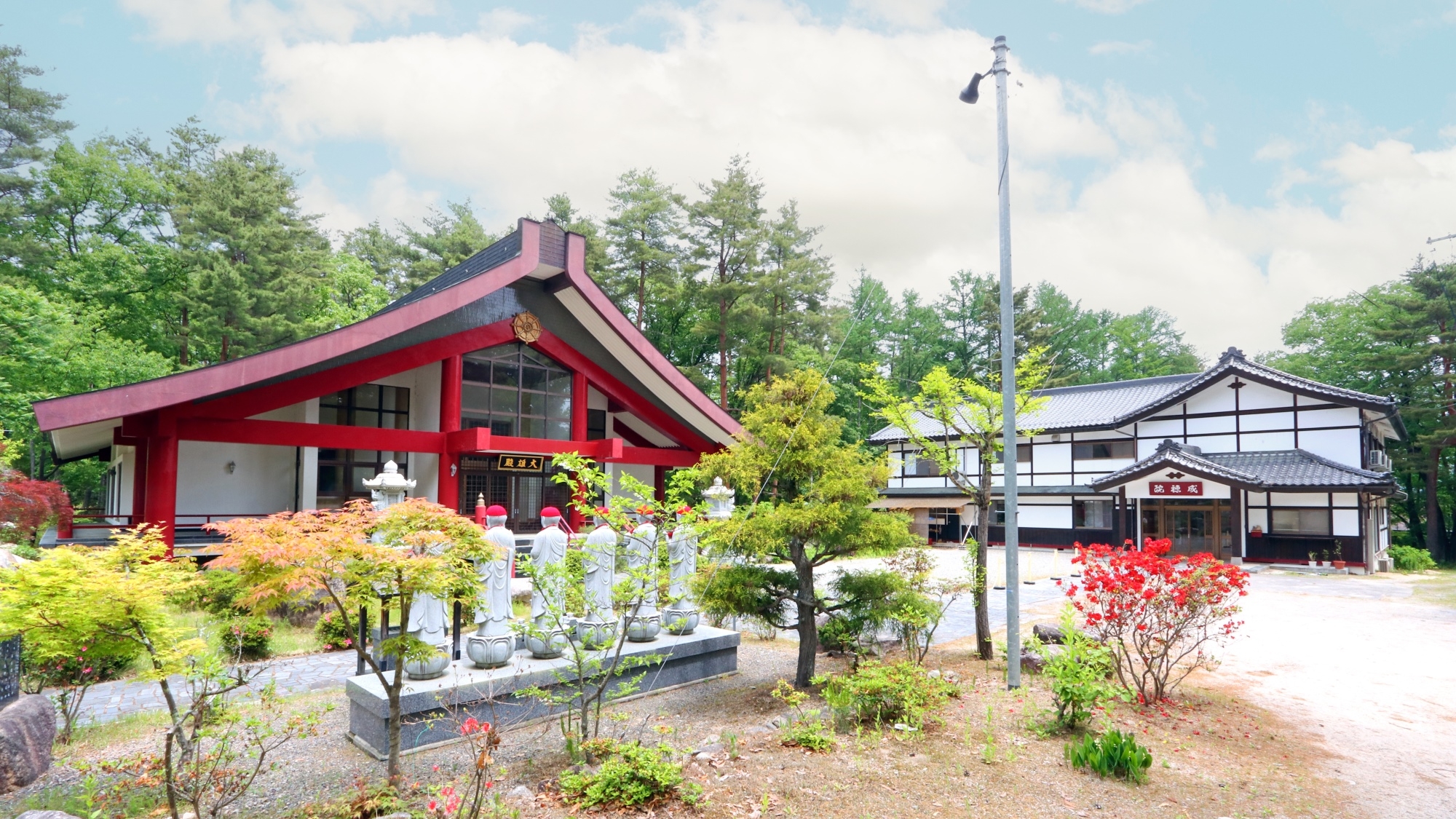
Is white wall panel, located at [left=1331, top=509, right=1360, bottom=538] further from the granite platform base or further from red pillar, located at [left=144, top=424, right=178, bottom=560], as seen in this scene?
red pillar, located at [left=144, top=424, right=178, bottom=560]

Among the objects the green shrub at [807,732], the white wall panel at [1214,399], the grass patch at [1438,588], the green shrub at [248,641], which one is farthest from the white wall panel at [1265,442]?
the green shrub at [248,641]

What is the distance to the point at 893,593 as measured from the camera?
6.71 meters

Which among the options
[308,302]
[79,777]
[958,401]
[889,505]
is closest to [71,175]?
[308,302]

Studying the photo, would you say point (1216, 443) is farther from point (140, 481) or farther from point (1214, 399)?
point (140, 481)

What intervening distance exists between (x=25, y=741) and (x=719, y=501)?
5204 mm

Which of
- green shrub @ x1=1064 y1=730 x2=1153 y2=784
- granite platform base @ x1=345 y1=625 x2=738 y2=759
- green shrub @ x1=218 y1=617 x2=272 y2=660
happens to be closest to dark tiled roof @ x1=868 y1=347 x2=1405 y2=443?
green shrub @ x1=1064 y1=730 x2=1153 y2=784

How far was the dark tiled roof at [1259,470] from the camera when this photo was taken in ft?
61.0

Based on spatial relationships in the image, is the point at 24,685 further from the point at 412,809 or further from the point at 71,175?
the point at 71,175

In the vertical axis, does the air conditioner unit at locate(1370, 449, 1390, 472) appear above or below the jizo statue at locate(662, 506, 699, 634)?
above

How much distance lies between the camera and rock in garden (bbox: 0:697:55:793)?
445 cm

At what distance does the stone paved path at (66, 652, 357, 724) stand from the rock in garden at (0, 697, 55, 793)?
996mm

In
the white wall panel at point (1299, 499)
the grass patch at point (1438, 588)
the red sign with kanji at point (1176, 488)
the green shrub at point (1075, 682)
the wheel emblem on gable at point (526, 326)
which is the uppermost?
the wheel emblem on gable at point (526, 326)

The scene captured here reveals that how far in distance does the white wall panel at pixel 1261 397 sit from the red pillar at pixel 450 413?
21973mm

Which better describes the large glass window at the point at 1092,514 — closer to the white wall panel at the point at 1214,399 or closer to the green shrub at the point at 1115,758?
the white wall panel at the point at 1214,399
